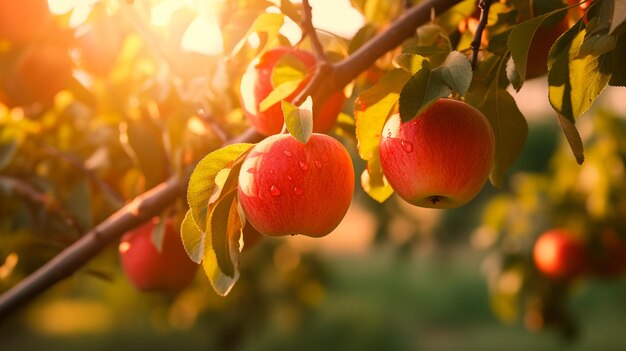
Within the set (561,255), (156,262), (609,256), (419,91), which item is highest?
(419,91)

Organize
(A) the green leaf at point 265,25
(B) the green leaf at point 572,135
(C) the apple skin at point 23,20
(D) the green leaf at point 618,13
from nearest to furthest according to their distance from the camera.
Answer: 1. (D) the green leaf at point 618,13
2. (B) the green leaf at point 572,135
3. (A) the green leaf at point 265,25
4. (C) the apple skin at point 23,20

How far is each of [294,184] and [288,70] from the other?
0.71 feet

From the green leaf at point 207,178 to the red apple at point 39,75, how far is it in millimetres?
846

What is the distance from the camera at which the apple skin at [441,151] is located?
739mm

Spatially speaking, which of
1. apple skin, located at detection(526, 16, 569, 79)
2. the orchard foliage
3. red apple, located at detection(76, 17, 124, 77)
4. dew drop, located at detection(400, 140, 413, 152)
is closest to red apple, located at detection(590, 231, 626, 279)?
the orchard foliage

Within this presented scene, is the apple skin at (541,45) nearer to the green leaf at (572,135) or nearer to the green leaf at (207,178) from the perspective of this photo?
the green leaf at (572,135)

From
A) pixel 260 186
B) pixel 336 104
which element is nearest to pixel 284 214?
pixel 260 186

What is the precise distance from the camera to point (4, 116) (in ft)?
4.98

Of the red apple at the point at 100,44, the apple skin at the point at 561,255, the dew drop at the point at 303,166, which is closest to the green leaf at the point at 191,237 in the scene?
the dew drop at the point at 303,166

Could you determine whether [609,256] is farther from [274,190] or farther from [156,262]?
[274,190]

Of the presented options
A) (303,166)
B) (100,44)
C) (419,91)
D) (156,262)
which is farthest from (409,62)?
(100,44)

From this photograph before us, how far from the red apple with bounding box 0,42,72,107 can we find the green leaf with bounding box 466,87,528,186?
0.98 meters

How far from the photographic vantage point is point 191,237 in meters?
0.80

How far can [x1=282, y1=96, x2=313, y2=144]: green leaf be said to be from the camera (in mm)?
686
